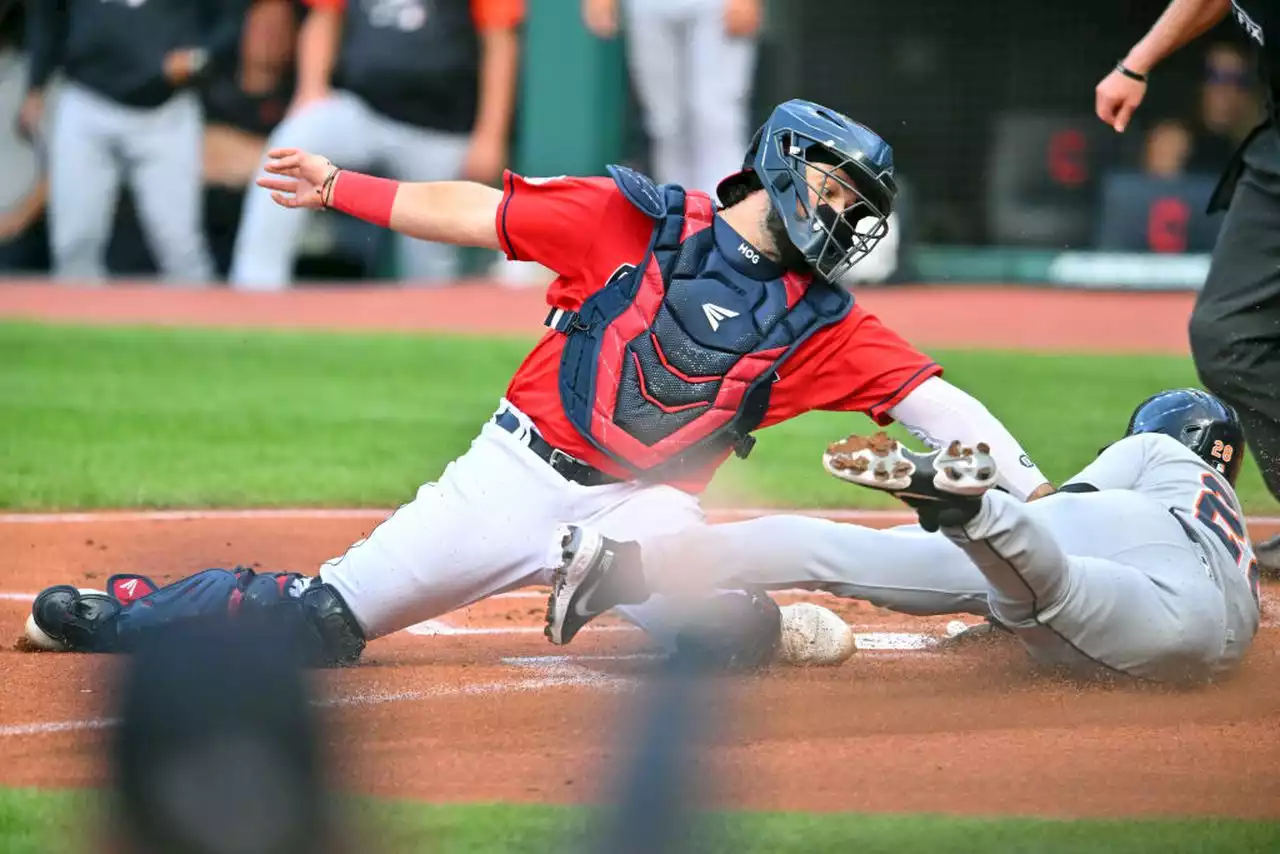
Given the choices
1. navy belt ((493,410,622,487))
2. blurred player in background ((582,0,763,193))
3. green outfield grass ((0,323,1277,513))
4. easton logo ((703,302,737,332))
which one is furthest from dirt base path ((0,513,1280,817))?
blurred player in background ((582,0,763,193))

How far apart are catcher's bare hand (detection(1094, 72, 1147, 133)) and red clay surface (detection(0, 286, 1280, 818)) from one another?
4.88ft

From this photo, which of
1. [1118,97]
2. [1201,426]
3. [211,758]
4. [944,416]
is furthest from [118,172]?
[211,758]

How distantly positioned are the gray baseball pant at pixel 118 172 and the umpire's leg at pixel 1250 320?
9857mm

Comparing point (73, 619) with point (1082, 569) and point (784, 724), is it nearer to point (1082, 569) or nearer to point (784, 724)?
point (784, 724)

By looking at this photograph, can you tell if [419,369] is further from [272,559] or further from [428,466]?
[272,559]

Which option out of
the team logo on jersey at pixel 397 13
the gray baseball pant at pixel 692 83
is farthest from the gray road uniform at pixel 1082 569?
the team logo on jersey at pixel 397 13

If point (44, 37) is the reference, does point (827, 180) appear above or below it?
above

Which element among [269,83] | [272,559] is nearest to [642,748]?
[272,559]

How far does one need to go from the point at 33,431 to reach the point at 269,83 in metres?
7.07

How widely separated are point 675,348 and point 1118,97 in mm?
2218

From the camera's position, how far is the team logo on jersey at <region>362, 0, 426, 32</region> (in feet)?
45.6

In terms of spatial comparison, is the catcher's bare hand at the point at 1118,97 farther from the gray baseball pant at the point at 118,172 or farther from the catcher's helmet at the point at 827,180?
the gray baseball pant at the point at 118,172

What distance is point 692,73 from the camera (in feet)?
45.2

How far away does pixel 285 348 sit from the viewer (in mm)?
11422
